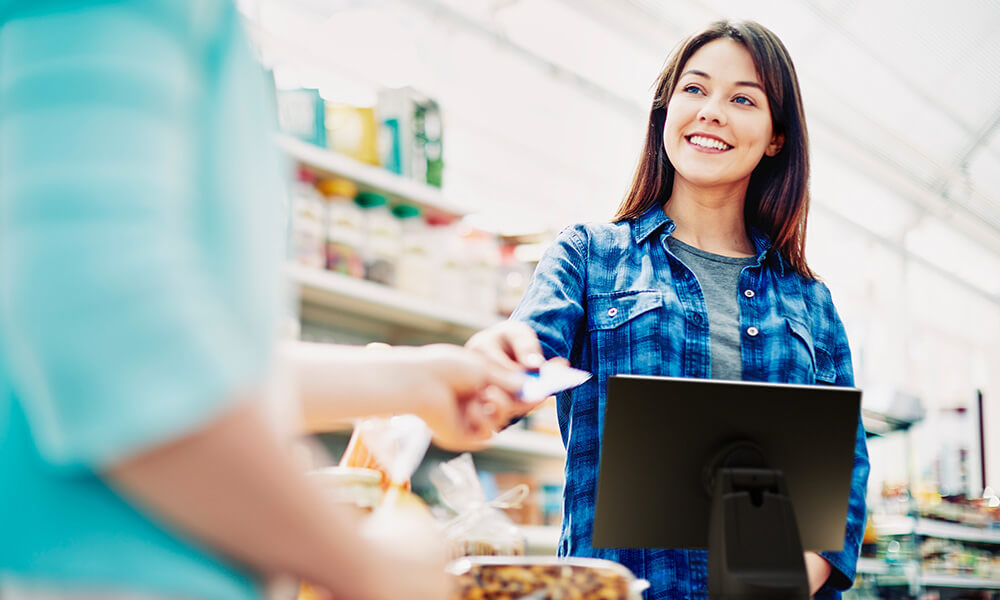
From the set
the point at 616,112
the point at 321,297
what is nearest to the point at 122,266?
the point at 321,297

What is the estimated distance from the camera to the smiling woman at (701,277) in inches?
55.3

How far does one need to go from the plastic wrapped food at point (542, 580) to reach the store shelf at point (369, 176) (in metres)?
2.05

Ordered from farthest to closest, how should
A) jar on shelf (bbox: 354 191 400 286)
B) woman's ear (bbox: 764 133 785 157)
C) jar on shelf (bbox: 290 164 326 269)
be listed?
jar on shelf (bbox: 354 191 400 286), jar on shelf (bbox: 290 164 326 269), woman's ear (bbox: 764 133 785 157)

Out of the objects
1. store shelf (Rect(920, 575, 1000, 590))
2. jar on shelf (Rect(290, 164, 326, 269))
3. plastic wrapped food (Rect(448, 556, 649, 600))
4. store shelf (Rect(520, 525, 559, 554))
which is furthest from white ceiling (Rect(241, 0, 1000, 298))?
store shelf (Rect(920, 575, 1000, 590))

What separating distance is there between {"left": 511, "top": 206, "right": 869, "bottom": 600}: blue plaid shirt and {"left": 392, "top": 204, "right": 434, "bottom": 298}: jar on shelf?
5.16 feet

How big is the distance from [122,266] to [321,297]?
2.46 metres

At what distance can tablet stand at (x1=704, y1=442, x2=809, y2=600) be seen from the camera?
111cm

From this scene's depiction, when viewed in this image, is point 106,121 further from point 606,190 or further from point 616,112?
point 606,190

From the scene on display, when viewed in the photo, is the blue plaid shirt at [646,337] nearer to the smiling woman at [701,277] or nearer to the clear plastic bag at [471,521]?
the smiling woman at [701,277]

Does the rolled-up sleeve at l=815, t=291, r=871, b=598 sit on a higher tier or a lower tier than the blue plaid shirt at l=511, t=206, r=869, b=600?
lower

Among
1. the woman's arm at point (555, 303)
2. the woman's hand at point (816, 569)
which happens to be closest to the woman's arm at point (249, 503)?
the woman's arm at point (555, 303)

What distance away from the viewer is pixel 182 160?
50 centimetres

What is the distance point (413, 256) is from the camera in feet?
10.3

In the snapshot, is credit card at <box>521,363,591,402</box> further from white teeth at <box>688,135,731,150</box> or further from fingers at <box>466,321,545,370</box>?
white teeth at <box>688,135,731,150</box>
